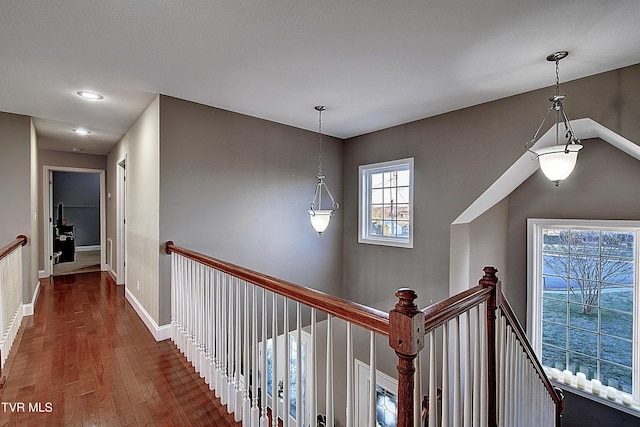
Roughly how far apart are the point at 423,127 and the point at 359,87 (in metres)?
1.34

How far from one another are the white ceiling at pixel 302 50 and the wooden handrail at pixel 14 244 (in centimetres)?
143

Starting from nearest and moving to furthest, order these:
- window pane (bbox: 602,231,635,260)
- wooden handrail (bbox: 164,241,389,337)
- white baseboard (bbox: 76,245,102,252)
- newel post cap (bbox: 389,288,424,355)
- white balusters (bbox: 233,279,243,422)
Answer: newel post cap (bbox: 389,288,424,355), wooden handrail (bbox: 164,241,389,337), white balusters (bbox: 233,279,243,422), window pane (bbox: 602,231,635,260), white baseboard (bbox: 76,245,102,252)

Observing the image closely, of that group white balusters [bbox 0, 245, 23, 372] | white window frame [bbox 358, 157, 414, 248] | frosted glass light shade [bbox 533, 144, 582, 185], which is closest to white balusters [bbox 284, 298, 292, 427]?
frosted glass light shade [bbox 533, 144, 582, 185]

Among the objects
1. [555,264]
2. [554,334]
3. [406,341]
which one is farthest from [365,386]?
[406,341]

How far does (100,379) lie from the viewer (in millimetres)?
2371

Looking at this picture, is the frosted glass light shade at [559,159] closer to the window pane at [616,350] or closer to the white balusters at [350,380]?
the white balusters at [350,380]

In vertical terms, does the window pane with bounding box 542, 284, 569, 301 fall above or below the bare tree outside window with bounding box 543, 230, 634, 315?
below

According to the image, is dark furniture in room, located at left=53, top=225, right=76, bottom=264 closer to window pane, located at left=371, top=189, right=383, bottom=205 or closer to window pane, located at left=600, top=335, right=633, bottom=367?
window pane, located at left=371, top=189, right=383, bottom=205

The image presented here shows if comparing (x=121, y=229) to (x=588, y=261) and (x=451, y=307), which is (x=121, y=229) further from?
(x=588, y=261)

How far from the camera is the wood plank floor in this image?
1.98 meters

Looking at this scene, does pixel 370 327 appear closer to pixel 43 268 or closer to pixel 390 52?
pixel 390 52

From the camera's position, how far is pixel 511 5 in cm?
172

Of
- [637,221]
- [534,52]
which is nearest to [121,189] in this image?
[534,52]

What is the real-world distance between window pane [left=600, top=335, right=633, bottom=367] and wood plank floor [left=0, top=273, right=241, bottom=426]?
416 cm
